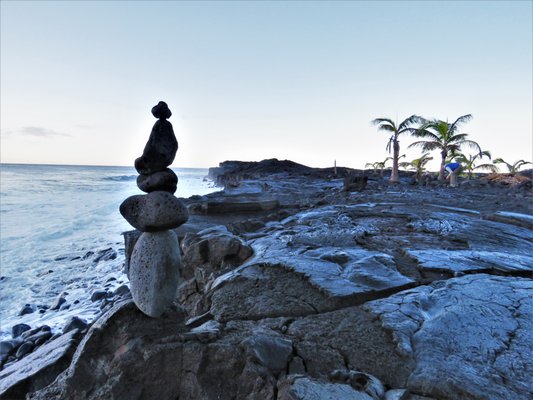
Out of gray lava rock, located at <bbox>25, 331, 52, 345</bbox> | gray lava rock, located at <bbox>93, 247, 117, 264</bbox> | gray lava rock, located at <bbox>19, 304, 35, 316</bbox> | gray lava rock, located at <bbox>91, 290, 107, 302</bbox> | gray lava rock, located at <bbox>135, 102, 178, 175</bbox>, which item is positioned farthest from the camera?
gray lava rock, located at <bbox>93, 247, 117, 264</bbox>

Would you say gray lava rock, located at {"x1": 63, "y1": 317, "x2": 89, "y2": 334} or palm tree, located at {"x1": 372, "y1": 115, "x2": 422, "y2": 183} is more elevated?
palm tree, located at {"x1": 372, "y1": 115, "x2": 422, "y2": 183}

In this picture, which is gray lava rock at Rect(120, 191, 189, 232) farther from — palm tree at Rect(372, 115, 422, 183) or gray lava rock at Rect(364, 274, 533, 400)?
palm tree at Rect(372, 115, 422, 183)

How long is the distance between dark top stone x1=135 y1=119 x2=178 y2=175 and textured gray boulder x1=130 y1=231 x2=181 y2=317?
2.33 ft

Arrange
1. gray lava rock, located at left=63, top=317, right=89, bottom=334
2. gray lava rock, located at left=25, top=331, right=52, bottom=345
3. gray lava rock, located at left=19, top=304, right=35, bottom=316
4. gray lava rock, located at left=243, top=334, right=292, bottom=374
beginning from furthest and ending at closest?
gray lava rock, located at left=19, top=304, right=35, bottom=316, gray lava rock, located at left=63, top=317, right=89, bottom=334, gray lava rock, located at left=25, top=331, right=52, bottom=345, gray lava rock, located at left=243, top=334, right=292, bottom=374

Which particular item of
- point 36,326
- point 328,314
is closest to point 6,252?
point 36,326

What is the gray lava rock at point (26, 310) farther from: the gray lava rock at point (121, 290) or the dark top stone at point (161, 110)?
the dark top stone at point (161, 110)

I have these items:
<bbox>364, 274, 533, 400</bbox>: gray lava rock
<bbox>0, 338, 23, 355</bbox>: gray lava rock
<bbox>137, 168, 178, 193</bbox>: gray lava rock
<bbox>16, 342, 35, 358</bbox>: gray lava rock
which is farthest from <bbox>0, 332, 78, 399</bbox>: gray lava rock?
<bbox>364, 274, 533, 400</bbox>: gray lava rock

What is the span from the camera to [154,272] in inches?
126

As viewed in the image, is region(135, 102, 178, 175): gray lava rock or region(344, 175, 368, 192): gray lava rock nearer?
region(135, 102, 178, 175): gray lava rock

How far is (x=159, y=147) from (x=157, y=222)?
2.56 feet

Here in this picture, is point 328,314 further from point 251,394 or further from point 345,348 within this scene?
point 251,394

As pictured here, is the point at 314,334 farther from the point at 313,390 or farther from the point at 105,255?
the point at 105,255

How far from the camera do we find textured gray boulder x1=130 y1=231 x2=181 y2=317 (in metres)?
3.17

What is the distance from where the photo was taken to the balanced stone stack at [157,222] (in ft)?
10.5
